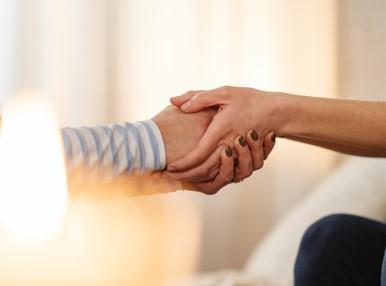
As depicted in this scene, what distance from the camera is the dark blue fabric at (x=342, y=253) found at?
3.20 feet

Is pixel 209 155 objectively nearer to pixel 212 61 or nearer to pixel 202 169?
pixel 202 169

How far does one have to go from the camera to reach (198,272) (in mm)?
2232

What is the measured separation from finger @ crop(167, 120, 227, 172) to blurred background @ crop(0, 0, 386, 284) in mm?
928

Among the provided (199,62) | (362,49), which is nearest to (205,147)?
(199,62)

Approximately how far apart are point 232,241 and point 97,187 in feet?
3.95

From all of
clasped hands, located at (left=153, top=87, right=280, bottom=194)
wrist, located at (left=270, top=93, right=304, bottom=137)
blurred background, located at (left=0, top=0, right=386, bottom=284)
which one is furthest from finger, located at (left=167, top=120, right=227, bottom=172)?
blurred background, located at (left=0, top=0, right=386, bottom=284)

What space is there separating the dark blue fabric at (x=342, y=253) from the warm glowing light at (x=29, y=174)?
0.42 metres

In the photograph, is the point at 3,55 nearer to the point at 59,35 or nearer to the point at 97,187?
the point at 59,35

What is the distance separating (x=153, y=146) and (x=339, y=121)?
1.14ft

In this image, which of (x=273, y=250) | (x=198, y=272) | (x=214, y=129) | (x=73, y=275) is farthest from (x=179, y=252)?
(x=214, y=129)

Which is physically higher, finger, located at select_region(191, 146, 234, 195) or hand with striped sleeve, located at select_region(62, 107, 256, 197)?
hand with striped sleeve, located at select_region(62, 107, 256, 197)

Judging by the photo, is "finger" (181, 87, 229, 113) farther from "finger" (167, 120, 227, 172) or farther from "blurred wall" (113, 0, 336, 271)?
"blurred wall" (113, 0, 336, 271)

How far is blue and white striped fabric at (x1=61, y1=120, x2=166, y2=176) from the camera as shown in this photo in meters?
1.05

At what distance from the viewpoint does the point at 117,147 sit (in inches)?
43.4
